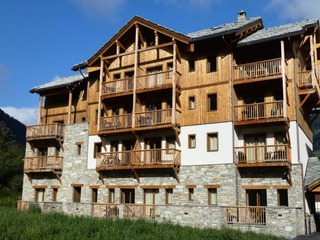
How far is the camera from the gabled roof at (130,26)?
93.8 ft

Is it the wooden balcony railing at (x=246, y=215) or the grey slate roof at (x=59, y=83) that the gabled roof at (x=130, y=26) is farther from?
the wooden balcony railing at (x=246, y=215)

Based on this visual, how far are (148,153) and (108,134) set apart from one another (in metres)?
3.95

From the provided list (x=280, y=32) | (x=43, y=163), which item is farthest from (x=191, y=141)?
(x=43, y=163)

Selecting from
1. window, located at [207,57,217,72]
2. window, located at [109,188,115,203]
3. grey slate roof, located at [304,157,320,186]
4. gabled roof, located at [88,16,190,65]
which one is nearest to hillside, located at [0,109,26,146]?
gabled roof, located at [88,16,190,65]

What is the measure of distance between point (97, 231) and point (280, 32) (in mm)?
16639

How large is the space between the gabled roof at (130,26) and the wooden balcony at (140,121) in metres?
5.07

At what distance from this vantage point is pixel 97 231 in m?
19.4

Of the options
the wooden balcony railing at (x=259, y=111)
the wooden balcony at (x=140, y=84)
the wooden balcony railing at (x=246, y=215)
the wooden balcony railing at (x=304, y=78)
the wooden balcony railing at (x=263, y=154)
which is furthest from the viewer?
the wooden balcony at (x=140, y=84)

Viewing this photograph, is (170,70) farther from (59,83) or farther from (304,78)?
(59,83)

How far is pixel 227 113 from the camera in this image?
87.7 feet

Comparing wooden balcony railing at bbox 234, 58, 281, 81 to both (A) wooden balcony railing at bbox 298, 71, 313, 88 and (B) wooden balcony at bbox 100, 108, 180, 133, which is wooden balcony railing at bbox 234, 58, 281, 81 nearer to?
(A) wooden balcony railing at bbox 298, 71, 313, 88

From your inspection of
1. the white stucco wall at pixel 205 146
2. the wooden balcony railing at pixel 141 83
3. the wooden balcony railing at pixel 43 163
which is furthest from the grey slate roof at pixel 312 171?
the wooden balcony railing at pixel 43 163

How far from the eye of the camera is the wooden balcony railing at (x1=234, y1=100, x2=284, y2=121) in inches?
1003

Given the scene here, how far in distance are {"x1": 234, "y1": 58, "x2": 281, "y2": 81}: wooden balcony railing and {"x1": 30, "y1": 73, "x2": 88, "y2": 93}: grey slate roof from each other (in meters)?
14.1
